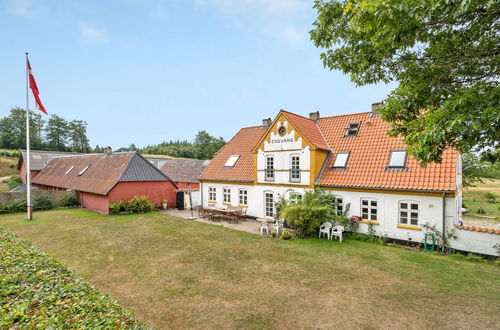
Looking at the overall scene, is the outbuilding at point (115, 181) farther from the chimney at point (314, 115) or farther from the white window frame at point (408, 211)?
the white window frame at point (408, 211)

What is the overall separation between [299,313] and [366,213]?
880 centimetres

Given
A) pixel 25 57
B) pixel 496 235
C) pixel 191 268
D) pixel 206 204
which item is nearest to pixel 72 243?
pixel 191 268

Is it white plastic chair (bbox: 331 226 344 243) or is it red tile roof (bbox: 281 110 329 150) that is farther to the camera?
red tile roof (bbox: 281 110 329 150)

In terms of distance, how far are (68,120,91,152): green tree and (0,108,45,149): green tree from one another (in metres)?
10.6

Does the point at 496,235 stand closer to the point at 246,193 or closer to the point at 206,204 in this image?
the point at 246,193

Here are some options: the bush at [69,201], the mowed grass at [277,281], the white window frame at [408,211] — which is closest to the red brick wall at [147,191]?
the bush at [69,201]

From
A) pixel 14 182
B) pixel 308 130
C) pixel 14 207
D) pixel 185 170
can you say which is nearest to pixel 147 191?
pixel 14 207

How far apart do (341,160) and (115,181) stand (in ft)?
59.4

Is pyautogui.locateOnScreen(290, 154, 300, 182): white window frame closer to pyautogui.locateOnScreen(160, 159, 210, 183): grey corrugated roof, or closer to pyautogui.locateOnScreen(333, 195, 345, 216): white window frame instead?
pyautogui.locateOnScreen(333, 195, 345, 216): white window frame

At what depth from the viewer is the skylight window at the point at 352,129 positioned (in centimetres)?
1670

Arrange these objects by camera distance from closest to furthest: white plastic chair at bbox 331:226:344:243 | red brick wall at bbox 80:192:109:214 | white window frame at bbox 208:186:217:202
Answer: white plastic chair at bbox 331:226:344:243 < red brick wall at bbox 80:192:109:214 < white window frame at bbox 208:186:217:202

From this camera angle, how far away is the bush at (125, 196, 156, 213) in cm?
2103

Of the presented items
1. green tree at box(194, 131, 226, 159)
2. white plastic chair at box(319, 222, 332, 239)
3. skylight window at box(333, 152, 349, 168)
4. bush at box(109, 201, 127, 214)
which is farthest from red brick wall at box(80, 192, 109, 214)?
green tree at box(194, 131, 226, 159)

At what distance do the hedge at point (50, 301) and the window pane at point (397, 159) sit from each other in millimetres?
13648
